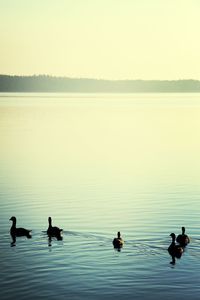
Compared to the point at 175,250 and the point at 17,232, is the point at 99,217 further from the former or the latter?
the point at 175,250

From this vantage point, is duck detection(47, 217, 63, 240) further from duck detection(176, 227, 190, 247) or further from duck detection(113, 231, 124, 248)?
duck detection(176, 227, 190, 247)

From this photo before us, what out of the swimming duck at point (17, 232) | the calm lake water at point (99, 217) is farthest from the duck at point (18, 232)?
the calm lake water at point (99, 217)

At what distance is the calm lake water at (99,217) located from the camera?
27.2m

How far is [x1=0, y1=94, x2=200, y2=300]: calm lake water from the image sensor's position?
89.3ft

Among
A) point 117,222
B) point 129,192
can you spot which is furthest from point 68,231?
point 129,192

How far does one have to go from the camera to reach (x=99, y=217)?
4150 cm

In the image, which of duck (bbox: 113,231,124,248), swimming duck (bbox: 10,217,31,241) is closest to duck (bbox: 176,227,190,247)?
duck (bbox: 113,231,124,248)

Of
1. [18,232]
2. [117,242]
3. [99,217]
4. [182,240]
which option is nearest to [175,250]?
[182,240]

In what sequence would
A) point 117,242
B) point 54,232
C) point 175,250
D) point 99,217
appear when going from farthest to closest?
1. point 99,217
2. point 54,232
3. point 117,242
4. point 175,250

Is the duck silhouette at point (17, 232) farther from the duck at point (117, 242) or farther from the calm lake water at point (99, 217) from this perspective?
the duck at point (117, 242)

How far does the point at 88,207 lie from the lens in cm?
4503

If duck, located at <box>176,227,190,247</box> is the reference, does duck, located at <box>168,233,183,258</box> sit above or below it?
below

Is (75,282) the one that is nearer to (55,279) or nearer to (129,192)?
(55,279)

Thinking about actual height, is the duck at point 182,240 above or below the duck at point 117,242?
above
